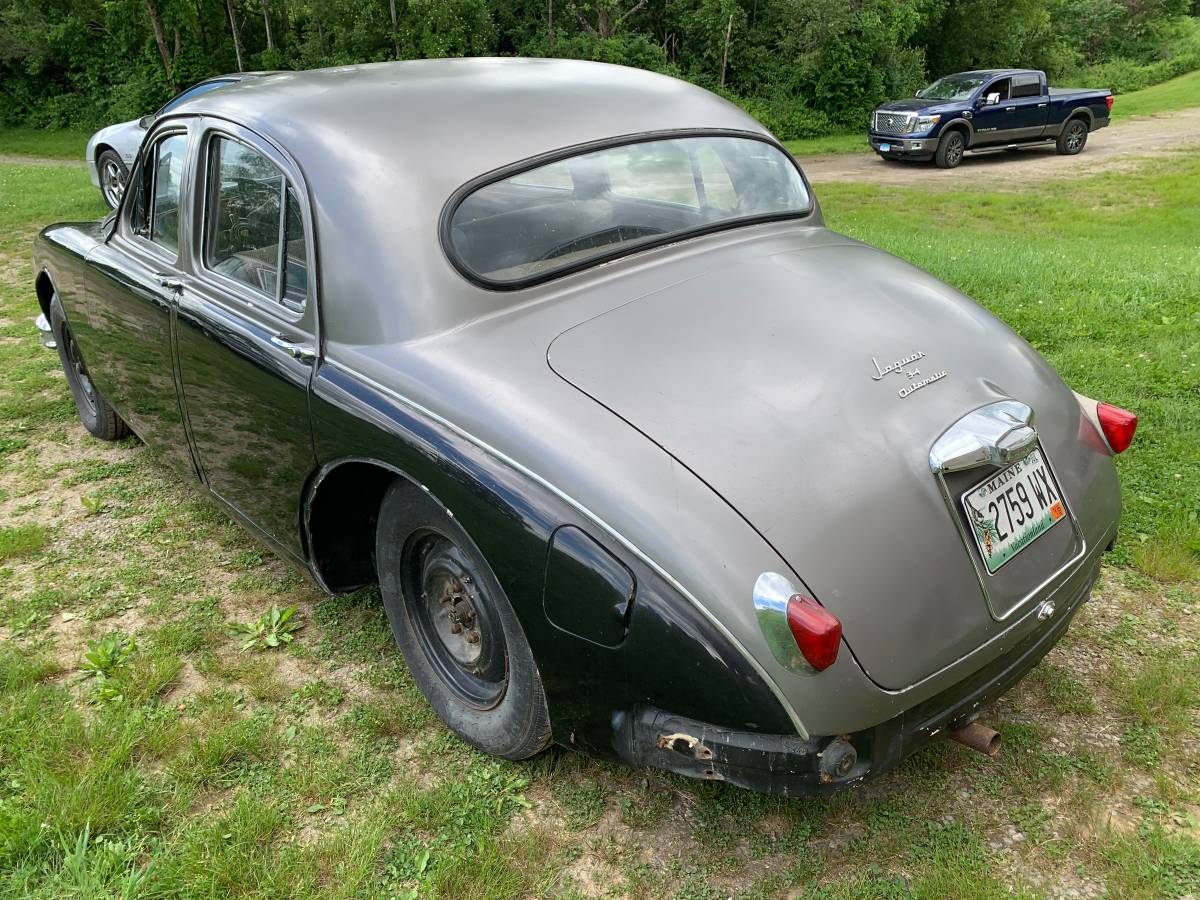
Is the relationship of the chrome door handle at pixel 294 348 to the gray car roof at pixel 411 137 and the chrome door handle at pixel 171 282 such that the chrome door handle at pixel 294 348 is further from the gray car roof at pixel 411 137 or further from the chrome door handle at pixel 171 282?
the chrome door handle at pixel 171 282

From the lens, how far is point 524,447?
212cm

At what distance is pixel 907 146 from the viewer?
1625 cm

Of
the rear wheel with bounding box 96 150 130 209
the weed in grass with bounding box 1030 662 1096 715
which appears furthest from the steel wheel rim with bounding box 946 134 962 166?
the weed in grass with bounding box 1030 662 1096 715

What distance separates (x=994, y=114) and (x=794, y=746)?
56.4 feet

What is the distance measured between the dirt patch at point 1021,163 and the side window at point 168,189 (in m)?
12.8

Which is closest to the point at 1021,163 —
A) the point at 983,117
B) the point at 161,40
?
the point at 983,117

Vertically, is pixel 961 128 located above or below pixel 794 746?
below

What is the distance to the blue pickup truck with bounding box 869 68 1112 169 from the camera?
16.1m

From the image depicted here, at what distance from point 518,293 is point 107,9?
A: 26.5 metres

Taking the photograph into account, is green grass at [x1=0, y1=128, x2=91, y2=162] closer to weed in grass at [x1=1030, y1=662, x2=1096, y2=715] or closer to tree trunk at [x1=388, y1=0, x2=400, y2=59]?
tree trunk at [x1=388, y1=0, x2=400, y2=59]

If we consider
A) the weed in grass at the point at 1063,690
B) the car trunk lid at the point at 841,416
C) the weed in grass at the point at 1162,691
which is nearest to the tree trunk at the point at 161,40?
the car trunk lid at the point at 841,416

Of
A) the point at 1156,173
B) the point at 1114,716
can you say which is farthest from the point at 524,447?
the point at 1156,173

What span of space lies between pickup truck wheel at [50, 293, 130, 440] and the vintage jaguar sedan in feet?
4.41

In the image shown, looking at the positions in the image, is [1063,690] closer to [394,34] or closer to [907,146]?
[907,146]
